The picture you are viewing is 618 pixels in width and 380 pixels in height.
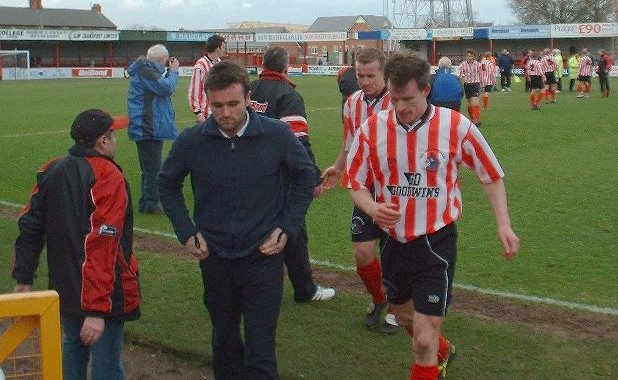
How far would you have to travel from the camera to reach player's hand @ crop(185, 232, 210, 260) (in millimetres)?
4355

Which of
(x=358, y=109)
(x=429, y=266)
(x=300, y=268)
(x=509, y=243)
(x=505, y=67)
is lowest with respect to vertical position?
(x=300, y=268)

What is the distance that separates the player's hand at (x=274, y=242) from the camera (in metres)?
4.26

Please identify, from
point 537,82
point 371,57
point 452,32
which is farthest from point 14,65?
point 371,57

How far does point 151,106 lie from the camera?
402 inches

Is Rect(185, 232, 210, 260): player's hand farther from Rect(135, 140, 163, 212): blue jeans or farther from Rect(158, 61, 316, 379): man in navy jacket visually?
Rect(135, 140, 163, 212): blue jeans

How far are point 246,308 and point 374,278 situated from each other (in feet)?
6.01

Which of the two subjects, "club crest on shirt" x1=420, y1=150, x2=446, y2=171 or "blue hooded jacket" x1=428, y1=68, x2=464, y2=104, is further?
"blue hooded jacket" x1=428, y1=68, x2=464, y2=104

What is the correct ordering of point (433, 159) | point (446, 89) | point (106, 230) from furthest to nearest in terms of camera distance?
1. point (446, 89)
2. point (433, 159)
3. point (106, 230)

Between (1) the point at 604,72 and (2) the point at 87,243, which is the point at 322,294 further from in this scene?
(1) the point at 604,72

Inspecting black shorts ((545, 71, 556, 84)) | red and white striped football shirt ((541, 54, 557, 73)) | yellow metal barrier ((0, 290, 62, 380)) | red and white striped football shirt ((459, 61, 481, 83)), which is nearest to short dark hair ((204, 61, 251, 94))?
yellow metal barrier ((0, 290, 62, 380))

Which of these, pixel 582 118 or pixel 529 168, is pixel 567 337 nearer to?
pixel 529 168

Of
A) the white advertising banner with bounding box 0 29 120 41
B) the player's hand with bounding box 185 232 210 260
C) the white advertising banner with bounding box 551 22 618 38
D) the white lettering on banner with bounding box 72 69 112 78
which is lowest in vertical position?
the player's hand with bounding box 185 232 210 260

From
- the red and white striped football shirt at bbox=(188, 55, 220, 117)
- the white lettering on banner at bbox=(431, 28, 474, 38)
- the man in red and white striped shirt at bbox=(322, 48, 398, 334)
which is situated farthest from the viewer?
the white lettering on banner at bbox=(431, 28, 474, 38)

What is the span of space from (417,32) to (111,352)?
65654 mm
